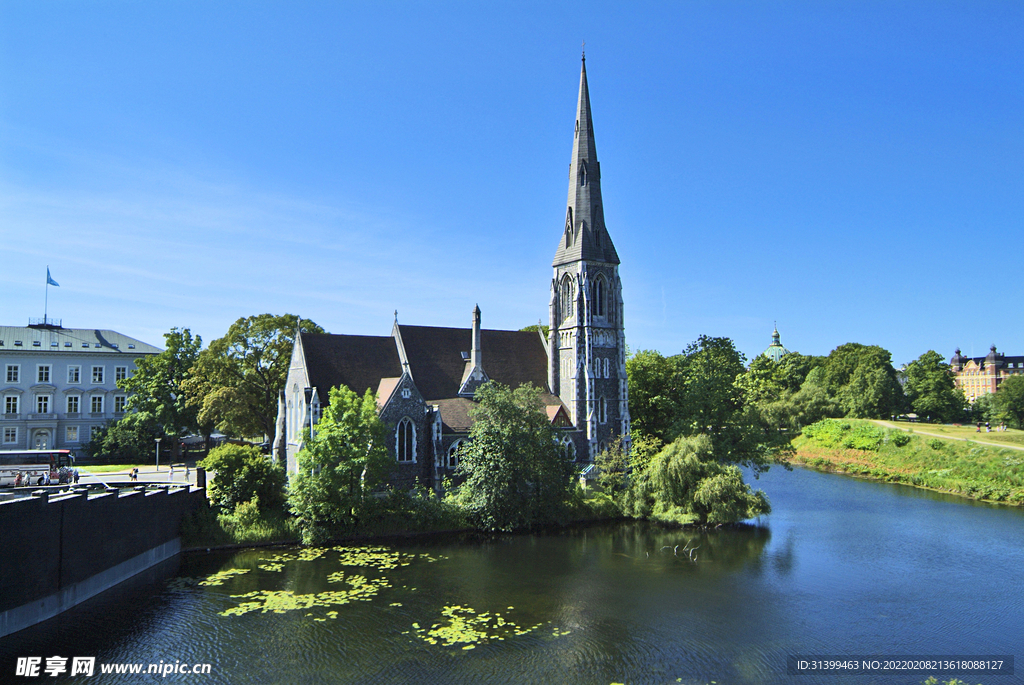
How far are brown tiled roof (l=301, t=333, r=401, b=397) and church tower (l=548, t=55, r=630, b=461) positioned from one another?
11.2 meters

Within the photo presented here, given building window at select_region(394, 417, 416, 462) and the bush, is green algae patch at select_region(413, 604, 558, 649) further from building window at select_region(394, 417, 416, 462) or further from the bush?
the bush

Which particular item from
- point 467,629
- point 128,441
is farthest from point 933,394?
point 128,441

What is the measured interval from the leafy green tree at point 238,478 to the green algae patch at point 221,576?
5416mm

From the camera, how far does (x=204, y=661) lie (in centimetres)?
1802

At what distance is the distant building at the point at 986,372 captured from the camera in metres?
123

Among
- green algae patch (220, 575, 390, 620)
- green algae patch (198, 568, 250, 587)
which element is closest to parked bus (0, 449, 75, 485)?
green algae patch (198, 568, 250, 587)

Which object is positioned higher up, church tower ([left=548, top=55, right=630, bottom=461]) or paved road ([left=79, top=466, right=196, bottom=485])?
church tower ([left=548, top=55, right=630, bottom=461])

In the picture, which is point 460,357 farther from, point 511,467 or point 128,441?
point 128,441

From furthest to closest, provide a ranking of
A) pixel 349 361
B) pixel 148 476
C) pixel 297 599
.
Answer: pixel 148 476, pixel 349 361, pixel 297 599

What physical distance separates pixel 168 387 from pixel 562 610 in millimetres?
40494

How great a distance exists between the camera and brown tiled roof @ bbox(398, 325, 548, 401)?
42719 mm

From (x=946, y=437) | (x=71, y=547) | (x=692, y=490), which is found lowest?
(x=692, y=490)

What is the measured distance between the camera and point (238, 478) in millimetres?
31359

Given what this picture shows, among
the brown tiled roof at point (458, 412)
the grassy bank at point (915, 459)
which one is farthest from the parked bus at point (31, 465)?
the grassy bank at point (915, 459)
